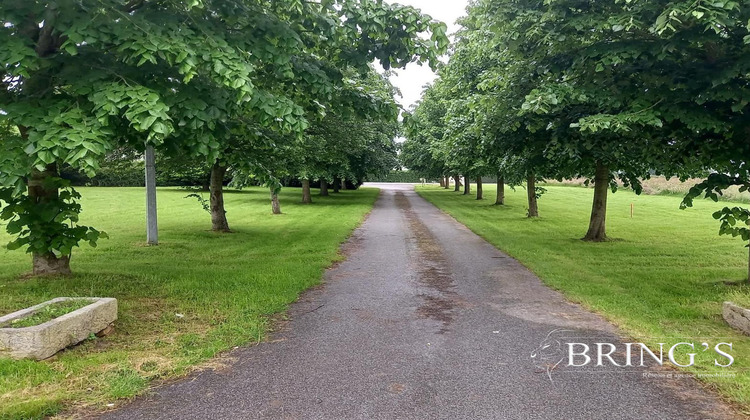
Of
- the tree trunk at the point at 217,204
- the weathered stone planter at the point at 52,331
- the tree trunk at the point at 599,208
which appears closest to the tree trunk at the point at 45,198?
the weathered stone planter at the point at 52,331

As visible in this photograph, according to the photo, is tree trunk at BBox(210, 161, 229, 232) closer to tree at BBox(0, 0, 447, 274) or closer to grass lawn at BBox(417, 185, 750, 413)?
grass lawn at BBox(417, 185, 750, 413)

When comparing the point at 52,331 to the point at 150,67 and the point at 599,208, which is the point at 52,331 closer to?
the point at 150,67

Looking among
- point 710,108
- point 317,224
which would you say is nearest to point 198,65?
point 710,108

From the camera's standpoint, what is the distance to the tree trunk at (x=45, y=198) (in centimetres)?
673

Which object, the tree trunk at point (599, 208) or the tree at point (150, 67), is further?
the tree trunk at point (599, 208)

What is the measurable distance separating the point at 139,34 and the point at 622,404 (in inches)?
197

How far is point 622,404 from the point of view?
362 cm

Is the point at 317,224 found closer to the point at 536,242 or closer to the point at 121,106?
the point at 536,242

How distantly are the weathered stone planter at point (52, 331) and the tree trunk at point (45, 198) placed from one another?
2213 mm

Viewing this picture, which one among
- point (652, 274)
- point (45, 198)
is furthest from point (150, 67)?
point (652, 274)

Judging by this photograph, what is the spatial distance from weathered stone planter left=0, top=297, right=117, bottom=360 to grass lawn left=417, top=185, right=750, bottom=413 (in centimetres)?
533

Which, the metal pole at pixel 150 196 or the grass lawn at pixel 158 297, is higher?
the metal pole at pixel 150 196

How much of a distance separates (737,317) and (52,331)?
6659mm

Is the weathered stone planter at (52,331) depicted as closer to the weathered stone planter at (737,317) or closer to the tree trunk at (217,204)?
the weathered stone planter at (737,317)
